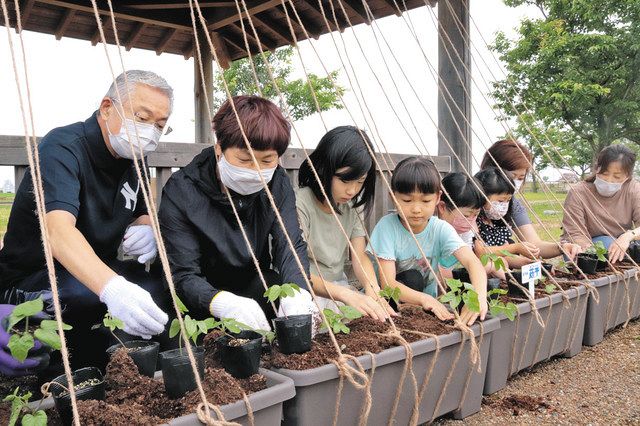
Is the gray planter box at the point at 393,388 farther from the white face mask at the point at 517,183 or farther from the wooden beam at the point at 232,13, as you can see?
the wooden beam at the point at 232,13

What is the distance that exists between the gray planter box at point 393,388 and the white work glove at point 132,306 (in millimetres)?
389

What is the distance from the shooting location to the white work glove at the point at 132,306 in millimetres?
1262

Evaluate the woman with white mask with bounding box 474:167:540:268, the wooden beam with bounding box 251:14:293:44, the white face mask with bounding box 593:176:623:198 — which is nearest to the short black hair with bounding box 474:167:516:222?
the woman with white mask with bounding box 474:167:540:268

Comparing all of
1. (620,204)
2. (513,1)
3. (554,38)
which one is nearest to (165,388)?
(620,204)

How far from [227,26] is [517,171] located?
327 centimetres

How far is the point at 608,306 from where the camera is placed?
235 centimetres

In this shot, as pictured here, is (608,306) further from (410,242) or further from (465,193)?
(410,242)

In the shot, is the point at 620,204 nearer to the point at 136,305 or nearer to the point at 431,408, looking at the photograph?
the point at 431,408

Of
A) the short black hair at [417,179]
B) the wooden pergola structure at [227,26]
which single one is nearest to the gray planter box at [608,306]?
the short black hair at [417,179]

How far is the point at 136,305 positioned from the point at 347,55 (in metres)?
1.37

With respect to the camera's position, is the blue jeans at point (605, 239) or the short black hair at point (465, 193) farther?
the blue jeans at point (605, 239)

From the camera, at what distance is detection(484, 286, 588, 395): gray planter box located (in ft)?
5.54

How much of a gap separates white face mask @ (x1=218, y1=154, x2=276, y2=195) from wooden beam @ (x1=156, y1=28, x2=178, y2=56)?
3.70m

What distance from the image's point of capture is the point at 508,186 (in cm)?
248
